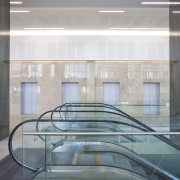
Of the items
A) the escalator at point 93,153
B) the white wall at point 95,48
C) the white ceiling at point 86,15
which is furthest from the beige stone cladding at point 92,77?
the escalator at point 93,153

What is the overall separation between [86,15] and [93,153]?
6475 mm

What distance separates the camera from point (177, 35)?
26.2ft

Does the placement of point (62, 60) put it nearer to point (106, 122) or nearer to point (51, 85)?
point (51, 85)

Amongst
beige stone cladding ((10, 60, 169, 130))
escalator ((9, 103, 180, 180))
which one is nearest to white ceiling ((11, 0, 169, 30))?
beige stone cladding ((10, 60, 169, 130))

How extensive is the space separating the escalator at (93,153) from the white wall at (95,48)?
19.5 ft

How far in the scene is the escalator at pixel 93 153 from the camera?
316 cm

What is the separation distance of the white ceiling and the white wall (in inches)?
16.4

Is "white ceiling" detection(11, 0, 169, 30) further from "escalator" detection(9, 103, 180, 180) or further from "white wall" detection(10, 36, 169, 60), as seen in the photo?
"escalator" detection(9, 103, 180, 180)

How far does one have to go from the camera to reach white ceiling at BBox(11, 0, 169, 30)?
8602mm

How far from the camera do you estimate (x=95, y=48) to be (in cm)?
1023

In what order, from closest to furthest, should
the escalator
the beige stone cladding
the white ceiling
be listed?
the escalator
the white ceiling
the beige stone cladding

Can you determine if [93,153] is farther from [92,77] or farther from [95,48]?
[95,48]

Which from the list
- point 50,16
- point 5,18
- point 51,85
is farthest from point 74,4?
point 51,85

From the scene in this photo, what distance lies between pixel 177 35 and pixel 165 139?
458 centimetres
